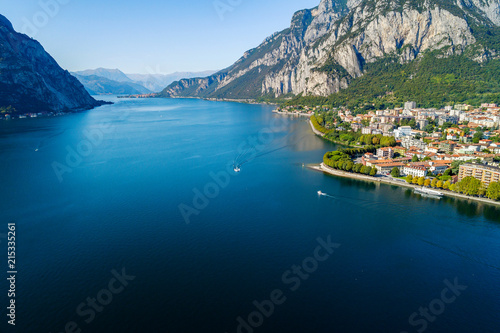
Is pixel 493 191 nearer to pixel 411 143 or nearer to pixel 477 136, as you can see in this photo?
pixel 411 143

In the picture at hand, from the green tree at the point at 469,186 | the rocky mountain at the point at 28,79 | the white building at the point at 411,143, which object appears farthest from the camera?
the rocky mountain at the point at 28,79

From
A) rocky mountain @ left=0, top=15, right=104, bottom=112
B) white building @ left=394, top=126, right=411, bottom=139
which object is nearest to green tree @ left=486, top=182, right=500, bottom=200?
white building @ left=394, top=126, right=411, bottom=139

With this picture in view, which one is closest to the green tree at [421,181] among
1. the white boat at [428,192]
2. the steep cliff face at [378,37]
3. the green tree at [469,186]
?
the white boat at [428,192]

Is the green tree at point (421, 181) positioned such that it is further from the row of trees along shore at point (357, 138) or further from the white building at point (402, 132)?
the white building at point (402, 132)

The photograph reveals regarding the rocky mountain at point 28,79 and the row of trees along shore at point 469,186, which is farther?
the rocky mountain at point 28,79

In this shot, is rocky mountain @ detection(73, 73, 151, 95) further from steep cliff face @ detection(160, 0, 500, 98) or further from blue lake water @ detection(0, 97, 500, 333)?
blue lake water @ detection(0, 97, 500, 333)

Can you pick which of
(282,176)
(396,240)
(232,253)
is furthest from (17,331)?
(282,176)

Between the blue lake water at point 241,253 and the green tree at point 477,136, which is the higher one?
the green tree at point 477,136
